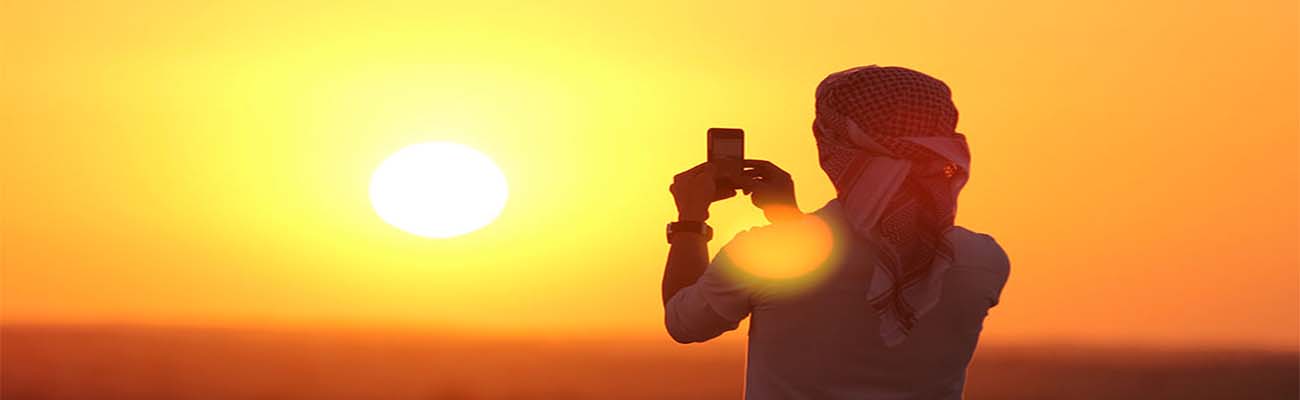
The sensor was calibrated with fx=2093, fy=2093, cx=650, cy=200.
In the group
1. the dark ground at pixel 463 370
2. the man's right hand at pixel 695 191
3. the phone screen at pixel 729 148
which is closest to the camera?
the man's right hand at pixel 695 191

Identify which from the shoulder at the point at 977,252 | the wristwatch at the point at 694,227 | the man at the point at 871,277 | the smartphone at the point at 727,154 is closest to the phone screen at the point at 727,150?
the smartphone at the point at 727,154

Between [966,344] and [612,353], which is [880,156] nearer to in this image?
[966,344]

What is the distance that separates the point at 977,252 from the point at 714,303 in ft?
2.20

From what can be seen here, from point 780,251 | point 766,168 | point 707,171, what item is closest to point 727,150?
point 707,171

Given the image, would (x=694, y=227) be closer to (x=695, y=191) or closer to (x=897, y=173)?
(x=695, y=191)

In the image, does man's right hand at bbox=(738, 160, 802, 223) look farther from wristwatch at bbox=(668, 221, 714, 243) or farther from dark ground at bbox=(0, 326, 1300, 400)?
dark ground at bbox=(0, 326, 1300, 400)

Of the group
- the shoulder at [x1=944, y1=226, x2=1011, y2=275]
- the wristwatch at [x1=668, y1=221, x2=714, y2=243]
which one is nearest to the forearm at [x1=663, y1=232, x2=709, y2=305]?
the wristwatch at [x1=668, y1=221, x2=714, y2=243]

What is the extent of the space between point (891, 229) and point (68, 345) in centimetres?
9087

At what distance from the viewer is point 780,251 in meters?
4.91

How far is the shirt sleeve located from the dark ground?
50.2m

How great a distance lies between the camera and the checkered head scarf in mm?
4863

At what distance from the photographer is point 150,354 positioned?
3302 inches

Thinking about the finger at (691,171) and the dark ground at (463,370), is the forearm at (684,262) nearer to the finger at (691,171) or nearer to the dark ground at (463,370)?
the finger at (691,171)

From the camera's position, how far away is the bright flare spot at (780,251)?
4910mm
